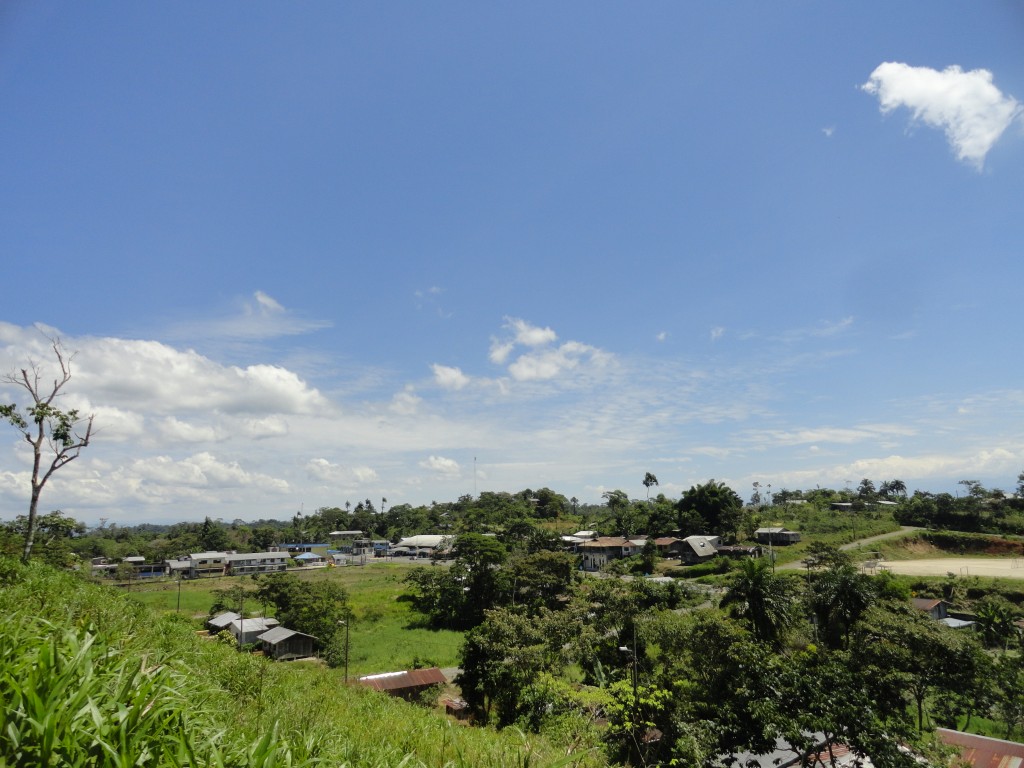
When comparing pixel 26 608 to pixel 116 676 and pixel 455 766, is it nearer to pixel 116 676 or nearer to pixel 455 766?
pixel 116 676

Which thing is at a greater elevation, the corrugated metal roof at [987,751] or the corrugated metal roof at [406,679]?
the corrugated metal roof at [406,679]

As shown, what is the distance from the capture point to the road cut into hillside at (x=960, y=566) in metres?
39.3

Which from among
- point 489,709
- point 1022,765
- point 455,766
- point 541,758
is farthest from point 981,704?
point 455,766

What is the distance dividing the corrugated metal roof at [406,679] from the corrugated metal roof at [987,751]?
1655cm

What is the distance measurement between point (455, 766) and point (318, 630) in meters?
28.3

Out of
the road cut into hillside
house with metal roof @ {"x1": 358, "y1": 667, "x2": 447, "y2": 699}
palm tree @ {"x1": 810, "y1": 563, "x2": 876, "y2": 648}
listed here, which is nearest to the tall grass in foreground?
house with metal roof @ {"x1": 358, "y1": 667, "x2": 447, "y2": 699}

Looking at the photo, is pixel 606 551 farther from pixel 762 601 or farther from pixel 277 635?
pixel 277 635

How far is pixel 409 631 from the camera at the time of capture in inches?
1310

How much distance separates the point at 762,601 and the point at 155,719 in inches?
897

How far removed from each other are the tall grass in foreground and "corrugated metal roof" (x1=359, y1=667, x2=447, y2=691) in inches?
576

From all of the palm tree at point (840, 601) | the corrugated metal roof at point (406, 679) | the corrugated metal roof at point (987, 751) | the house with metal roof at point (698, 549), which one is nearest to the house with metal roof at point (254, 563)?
the house with metal roof at point (698, 549)

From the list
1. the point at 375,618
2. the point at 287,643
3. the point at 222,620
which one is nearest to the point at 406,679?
the point at 287,643

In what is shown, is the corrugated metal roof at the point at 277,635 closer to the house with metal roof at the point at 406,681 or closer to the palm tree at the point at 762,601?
the house with metal roof at the point at 406,681

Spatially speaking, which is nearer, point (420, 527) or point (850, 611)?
point (850, 611)
